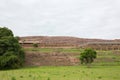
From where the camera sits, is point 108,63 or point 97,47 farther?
point 97,47

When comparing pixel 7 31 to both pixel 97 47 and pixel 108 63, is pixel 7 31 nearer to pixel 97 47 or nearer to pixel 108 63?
pixel 108 63

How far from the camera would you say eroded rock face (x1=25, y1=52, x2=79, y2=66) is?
58.2 meters

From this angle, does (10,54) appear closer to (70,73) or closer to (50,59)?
(50,59)

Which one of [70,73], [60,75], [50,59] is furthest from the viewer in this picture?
[50,59]

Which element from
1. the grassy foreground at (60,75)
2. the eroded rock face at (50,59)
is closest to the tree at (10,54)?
the eroded rock face at (50,59)

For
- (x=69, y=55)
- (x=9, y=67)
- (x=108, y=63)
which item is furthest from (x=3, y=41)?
(x=108, y=63)

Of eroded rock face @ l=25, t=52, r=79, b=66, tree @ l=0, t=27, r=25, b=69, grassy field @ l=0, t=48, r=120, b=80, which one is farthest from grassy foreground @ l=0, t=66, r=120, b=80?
eroded rock face @ l=25, t=52, r=79, b=66

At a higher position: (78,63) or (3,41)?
(3,41)

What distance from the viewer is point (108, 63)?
56.8 m

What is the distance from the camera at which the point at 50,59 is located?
201ft

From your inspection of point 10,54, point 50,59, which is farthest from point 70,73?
point 50,59

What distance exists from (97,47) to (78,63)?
3232cm

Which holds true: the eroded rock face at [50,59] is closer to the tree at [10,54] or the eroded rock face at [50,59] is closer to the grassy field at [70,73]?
the tree at [10,54]

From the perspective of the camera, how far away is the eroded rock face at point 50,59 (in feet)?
191
